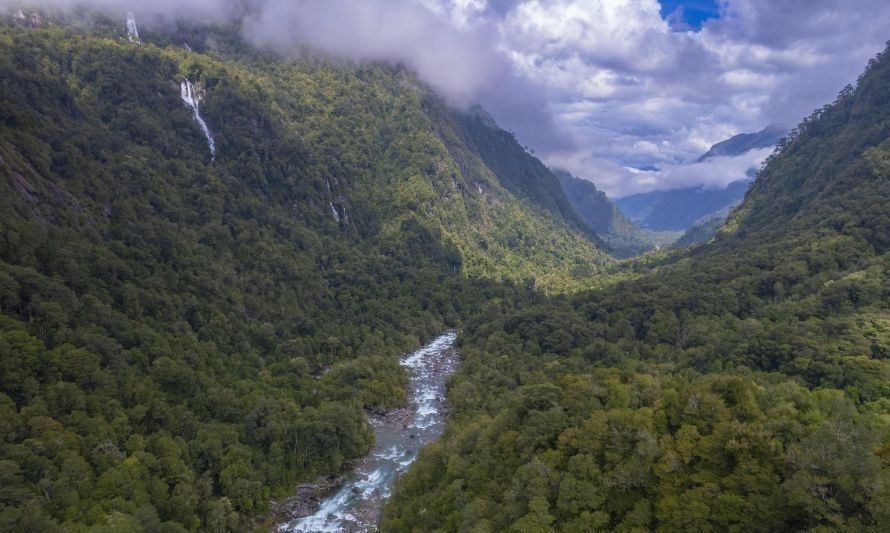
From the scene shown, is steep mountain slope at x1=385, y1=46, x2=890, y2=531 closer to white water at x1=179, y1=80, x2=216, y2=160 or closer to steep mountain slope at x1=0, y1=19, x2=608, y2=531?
steep mountain slope at x1=0, y1=19, x2=608, y2=531

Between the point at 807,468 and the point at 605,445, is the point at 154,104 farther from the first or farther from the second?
the point at 807,468

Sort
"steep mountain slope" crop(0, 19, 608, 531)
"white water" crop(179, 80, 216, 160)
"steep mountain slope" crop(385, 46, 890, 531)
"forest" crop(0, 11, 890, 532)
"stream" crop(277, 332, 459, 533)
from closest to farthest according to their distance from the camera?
1. "steep mountain slope" crop(385, 46, 890, 531)
2. "forest" crop(0, 11, 890, 532)
3. "steep mountain slope" crop(0, 19, 608, 531)
4. "stream" crop(277, 332, 459, 533)
5. "white water" crop(179, 80, 216, 160)

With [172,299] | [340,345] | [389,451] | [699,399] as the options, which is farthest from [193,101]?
[699,399]

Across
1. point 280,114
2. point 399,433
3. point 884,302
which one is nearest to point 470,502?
point 399,433

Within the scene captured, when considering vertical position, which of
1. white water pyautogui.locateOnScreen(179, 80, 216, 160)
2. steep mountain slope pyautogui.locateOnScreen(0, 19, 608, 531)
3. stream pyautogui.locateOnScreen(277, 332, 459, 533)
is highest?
white water pyautogui.locateOnScreen(179, 80, 216, 160)

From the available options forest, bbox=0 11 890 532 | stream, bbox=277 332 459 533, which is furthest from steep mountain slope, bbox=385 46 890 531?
stream, bbox=277 332 459 533

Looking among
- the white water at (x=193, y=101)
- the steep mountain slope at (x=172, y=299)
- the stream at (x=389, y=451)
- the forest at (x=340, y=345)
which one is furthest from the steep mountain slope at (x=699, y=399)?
the white water at (x=193, y=101)
